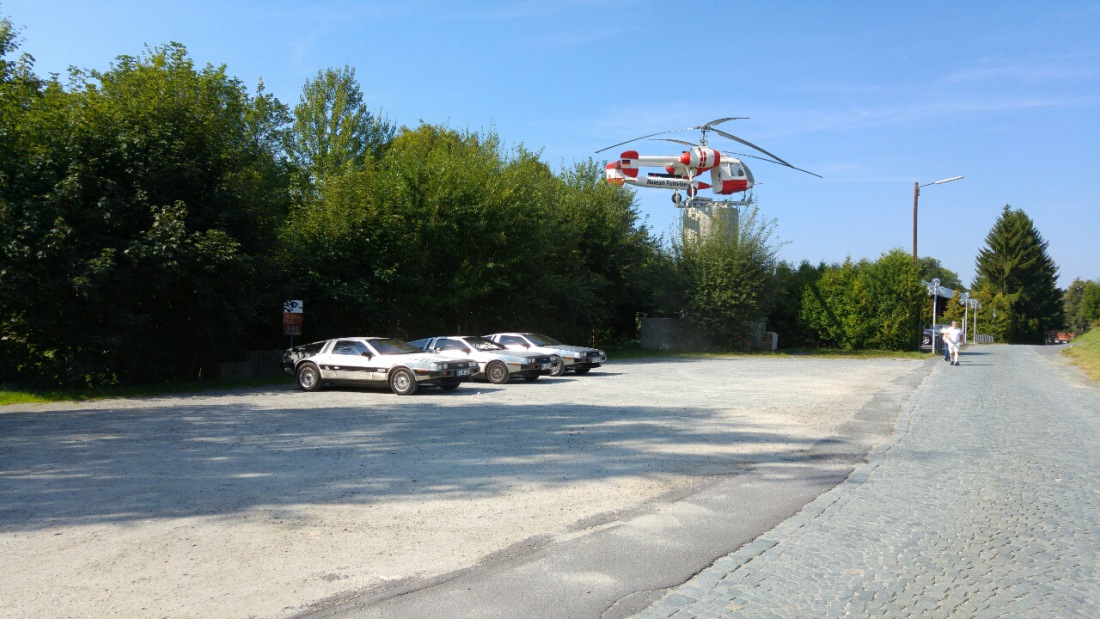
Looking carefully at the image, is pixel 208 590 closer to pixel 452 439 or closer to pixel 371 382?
pixel 452 439

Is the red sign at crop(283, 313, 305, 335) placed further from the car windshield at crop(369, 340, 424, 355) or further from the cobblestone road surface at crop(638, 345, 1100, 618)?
the cobblestone road surface at crop(638, 345, 1100, 618)

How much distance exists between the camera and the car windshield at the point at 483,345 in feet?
73.9

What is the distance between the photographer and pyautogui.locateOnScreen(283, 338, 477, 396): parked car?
18.4 m

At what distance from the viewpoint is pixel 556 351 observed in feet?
80.4

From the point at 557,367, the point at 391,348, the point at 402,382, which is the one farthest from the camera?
the point at 557,367

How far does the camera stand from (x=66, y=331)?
60.7ft

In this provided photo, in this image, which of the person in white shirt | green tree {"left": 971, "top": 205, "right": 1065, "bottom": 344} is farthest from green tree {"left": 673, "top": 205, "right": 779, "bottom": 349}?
green tree {"left": 971, "top": 205, "right": 1065, "bottom": 344}

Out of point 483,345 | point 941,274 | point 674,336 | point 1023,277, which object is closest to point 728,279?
point 674,336

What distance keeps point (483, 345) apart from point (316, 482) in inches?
568

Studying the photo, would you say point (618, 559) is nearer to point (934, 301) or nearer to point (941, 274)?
point (934, 301)

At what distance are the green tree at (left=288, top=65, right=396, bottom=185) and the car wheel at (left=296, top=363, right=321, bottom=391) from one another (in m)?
27.4

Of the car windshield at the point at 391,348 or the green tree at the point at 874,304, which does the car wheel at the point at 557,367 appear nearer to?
A: the car windshield at the point at 391,348

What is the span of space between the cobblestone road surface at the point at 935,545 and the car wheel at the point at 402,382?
34.7 ft

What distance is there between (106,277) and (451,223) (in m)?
13.6
